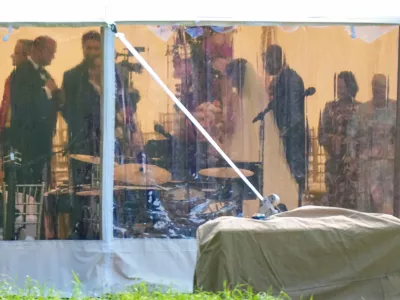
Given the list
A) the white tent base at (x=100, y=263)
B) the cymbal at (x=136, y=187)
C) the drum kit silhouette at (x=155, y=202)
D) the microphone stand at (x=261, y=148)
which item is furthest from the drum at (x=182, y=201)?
the microphone stand at (x=261, y=148)

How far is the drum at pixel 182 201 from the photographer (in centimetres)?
725

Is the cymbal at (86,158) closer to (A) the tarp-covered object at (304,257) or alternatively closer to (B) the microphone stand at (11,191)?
(B) the microphone stand at (11,191)

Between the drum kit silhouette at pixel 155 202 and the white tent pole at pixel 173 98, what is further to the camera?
the drum kit silhouette at pixel 155 202

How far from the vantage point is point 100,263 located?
6906 mm

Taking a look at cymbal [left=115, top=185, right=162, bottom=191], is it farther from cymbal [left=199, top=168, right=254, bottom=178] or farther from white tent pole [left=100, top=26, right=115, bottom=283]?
cymbal [left=199, top=168, right=254, bottom=178]

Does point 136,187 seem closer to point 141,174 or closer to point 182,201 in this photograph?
point 141,174

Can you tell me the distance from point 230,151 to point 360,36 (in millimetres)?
1751

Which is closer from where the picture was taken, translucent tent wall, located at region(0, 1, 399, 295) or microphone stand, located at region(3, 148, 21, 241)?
translucent tent wall, located at region(0, 1, 399, 295)

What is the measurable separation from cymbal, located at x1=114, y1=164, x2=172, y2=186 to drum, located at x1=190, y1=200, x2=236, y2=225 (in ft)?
1.46

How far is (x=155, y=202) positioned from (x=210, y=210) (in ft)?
1.86

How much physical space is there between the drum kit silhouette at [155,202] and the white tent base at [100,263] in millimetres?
184

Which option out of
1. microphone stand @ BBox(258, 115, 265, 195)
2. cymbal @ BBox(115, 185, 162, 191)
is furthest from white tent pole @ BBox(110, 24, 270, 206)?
cymbal @ BBox(115, 185, 162, 191)
